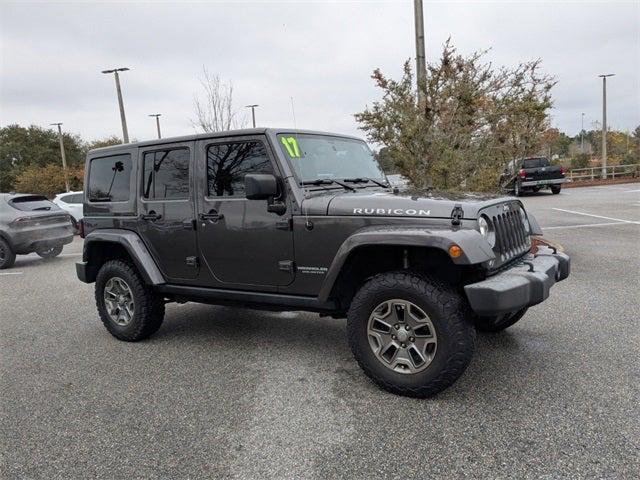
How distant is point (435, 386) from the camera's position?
3.15 meters

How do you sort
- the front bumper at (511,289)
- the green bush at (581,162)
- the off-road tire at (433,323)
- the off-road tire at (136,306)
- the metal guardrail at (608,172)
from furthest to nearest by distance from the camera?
the green bush at (581,162), the metal guardrail at (608,172), the off-road tire at (136,306), the off-road tire at (433,323), the front bumper at (511,289)

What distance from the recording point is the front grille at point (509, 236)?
3385 mm

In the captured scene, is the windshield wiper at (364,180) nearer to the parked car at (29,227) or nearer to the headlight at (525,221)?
the headlight at (525,221)

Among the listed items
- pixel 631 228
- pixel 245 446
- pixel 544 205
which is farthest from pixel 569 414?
pixel 544 205

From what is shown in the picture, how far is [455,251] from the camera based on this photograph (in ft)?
9.68

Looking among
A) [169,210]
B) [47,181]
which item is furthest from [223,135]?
[47,181]

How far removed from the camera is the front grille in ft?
11.1

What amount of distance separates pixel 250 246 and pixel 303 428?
4.90ft

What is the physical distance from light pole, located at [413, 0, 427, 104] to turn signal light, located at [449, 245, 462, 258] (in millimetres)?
5388

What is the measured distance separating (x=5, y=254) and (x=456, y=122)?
29.4 feet

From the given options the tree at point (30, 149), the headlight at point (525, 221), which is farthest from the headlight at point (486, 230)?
the tree at point (30, 149)

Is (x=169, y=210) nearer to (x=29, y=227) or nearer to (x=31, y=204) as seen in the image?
(x=29, y=227)

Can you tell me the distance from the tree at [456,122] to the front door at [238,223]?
415 cm

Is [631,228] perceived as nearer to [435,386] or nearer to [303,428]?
[435,386]
